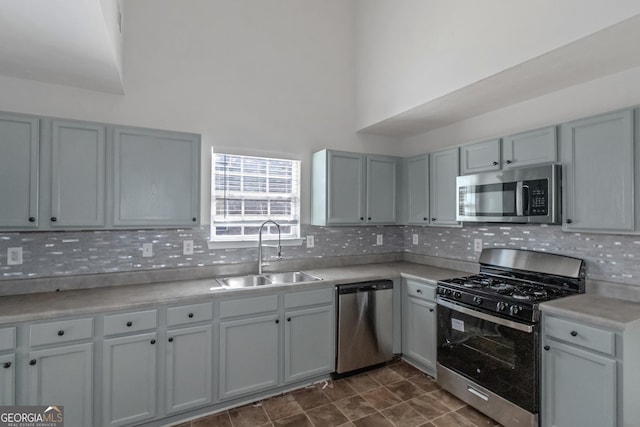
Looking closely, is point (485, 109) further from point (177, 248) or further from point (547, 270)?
point (177, 248)

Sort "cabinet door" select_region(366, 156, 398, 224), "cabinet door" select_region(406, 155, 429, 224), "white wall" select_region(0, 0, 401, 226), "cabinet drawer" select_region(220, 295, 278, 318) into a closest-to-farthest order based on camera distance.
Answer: "cabinet drawer" select_region(220, 295, 278, 318) → "white wall" select_region(0, 0, 401, 226) → "cabinet door" select_region(406, 155, 429, 224) → "cabinet door" select_region(366, 156, 398, 224)

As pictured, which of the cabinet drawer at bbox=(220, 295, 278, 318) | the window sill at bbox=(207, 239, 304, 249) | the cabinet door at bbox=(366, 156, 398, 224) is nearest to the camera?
the cabinet drawer at bbox=(220, 295, 278, 318)

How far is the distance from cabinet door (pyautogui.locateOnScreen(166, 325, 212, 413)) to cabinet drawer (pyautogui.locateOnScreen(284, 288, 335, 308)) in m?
0.66

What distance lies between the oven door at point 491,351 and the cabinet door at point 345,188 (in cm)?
123

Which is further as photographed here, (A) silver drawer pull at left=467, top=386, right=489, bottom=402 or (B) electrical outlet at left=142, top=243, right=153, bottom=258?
(B) electrical outlet at left=142, top=243, right=153, bottom=258

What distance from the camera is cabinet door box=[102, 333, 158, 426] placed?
81.4 inches

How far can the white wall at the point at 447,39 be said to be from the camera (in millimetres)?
1848

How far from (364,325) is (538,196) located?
181 centimetres

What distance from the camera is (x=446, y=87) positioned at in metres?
2.62

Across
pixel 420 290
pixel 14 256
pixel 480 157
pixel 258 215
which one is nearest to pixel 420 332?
pixel 420 290

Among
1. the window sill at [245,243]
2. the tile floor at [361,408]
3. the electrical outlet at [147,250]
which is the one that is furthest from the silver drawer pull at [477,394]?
the electrical outlet at [147,250]

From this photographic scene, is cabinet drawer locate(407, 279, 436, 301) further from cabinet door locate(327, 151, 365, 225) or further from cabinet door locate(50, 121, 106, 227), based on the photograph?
cabinet door locate(50, 121, 106, 227)

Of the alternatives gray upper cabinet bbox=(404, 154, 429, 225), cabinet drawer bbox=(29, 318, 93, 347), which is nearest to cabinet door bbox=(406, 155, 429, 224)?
gray upper cabinet bbox=(404, 154, 429, 225)

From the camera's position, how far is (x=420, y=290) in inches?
119
